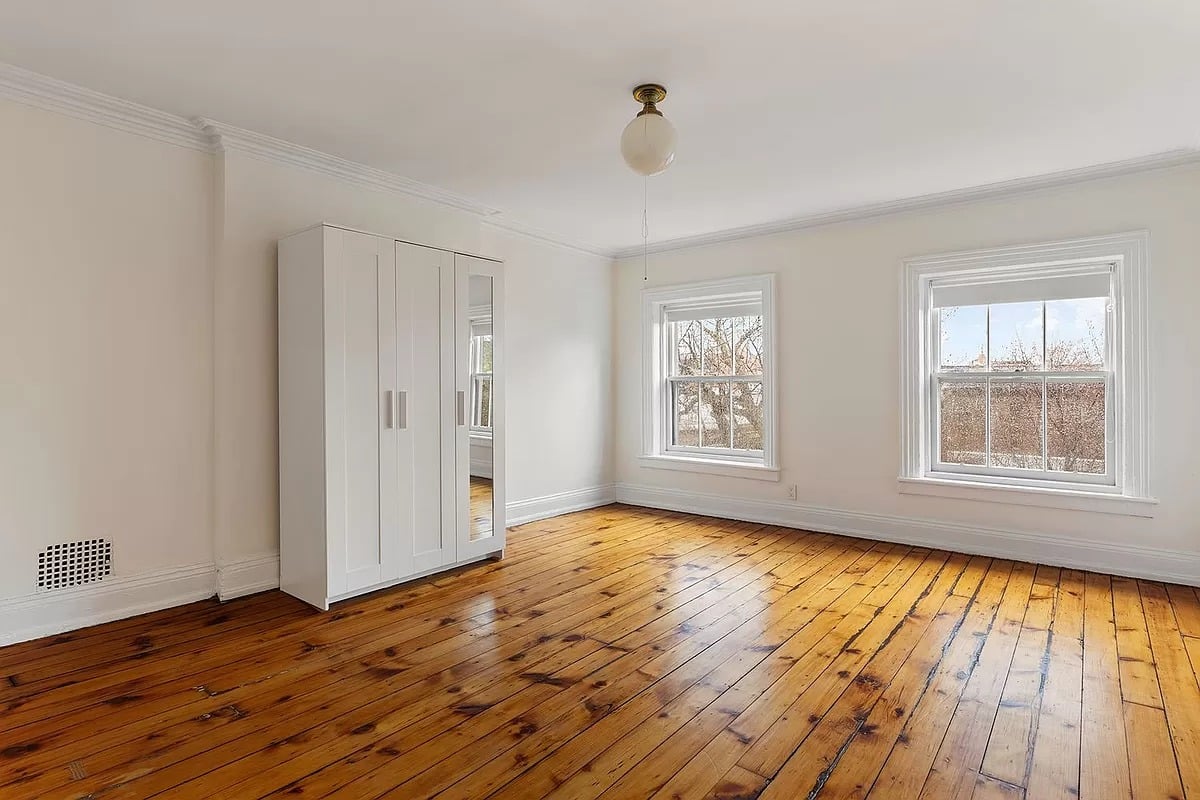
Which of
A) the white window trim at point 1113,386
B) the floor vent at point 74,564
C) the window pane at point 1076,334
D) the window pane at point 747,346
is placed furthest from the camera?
the window pane at point 747,346

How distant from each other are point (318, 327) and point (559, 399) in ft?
8.66

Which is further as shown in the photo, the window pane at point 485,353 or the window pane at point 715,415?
the window pane at point 715,415

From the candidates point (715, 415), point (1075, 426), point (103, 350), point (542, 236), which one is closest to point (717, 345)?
point (715, 415)

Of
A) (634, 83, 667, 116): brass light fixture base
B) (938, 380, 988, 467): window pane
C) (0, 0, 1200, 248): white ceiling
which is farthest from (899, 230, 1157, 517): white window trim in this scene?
(634, 83, 667, 116): brass light fixture base

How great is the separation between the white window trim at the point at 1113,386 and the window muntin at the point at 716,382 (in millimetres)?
→ 1194

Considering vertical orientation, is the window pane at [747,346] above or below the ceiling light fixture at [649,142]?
below

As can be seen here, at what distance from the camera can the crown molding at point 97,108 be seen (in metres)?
2.78

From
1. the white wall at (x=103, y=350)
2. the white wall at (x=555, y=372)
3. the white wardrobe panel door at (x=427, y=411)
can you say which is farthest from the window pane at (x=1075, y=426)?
the white wall at (x=103, y=350)

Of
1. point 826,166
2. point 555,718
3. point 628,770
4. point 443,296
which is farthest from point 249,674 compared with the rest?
point 826,166

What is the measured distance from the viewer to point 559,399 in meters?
5.64

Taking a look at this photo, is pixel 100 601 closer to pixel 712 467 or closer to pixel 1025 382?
pixel 712 467

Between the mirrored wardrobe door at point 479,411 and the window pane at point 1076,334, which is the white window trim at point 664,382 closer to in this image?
the window pane at point 1076,334

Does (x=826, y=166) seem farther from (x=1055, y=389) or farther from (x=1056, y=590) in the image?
(x=1056, y=590)

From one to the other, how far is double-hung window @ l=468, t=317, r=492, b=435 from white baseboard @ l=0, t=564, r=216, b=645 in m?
1.64
